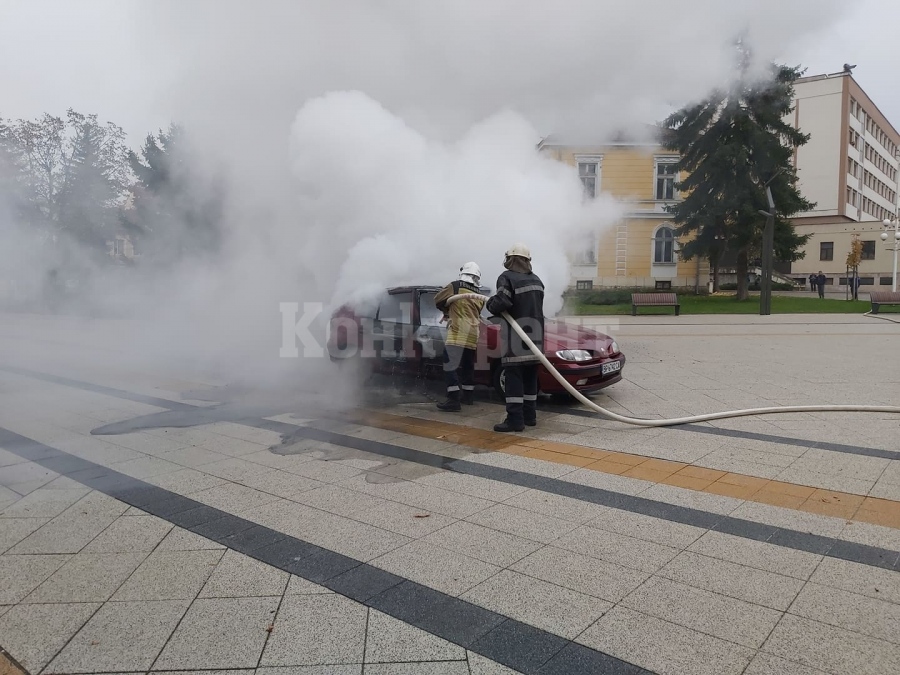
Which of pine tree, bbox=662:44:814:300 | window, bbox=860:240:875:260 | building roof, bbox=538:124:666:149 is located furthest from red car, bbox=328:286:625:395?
window, bbox=860:240:875:260

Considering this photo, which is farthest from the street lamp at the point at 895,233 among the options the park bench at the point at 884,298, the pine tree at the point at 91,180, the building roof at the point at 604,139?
the pine tree at the point at 91,180

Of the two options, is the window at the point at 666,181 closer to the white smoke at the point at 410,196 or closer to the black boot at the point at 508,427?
the white smoke at the point at 410,196

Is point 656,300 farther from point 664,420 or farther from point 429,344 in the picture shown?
point 664,420

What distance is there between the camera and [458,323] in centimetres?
677

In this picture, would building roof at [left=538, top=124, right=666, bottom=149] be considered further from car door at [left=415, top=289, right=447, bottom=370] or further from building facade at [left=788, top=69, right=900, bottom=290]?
building facade at [left=788, top=69, right=900, bottom=290]

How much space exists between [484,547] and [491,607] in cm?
63

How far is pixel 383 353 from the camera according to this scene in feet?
26.0

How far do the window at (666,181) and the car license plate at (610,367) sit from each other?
49.4 feet

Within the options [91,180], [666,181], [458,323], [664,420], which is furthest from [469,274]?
[666,181]

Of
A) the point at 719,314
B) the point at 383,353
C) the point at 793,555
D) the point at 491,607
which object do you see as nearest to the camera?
the point at 491,607

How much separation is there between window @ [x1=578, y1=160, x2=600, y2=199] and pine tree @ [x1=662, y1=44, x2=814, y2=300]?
12837mm

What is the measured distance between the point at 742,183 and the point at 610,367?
73.8 ft

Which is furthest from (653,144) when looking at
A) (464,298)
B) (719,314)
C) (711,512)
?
(719,314)

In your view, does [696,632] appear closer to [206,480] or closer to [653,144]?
[206,480]
